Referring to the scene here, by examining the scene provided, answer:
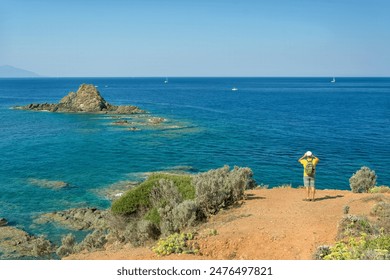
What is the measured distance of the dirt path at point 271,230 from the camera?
11227mm

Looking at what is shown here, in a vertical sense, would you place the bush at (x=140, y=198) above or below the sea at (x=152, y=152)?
above

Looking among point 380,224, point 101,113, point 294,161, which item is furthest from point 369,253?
point 101,113

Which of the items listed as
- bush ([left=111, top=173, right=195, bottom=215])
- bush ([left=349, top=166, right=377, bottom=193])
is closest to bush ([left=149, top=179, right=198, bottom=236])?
bush ([left=111, top=173, right=195, bottom=215])

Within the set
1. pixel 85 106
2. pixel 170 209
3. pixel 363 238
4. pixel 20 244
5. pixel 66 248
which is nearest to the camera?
pixel 363 238

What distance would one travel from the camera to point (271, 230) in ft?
41.2

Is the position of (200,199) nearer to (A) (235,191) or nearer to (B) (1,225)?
(A) (235,191)

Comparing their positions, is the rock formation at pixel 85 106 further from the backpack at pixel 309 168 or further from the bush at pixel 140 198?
the backpack at pixel 309 168

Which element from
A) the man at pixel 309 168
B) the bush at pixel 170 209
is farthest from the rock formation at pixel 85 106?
the man at pixel 309 168

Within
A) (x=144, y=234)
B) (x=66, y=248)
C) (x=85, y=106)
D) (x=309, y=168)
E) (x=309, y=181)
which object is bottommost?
(x=66, y=248)

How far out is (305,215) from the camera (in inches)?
558

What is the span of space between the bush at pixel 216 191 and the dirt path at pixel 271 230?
1.79 feet

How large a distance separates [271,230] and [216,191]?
13.1ft

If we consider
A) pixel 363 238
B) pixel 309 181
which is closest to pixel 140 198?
pixel 309 181

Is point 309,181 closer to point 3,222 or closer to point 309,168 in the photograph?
point 309,168
